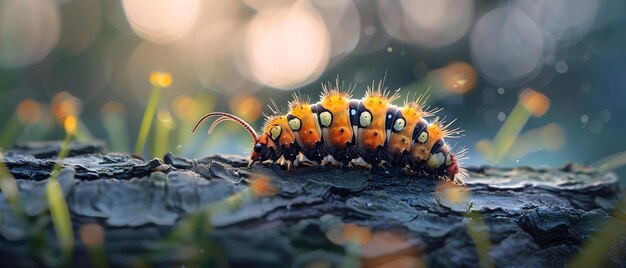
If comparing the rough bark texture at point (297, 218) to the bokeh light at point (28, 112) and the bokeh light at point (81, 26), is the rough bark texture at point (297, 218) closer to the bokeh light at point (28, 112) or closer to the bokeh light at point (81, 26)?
the bokeh light at point (28, 112)

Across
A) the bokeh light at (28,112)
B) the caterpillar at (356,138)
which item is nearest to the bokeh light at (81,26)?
the bokeh light at (28,112)

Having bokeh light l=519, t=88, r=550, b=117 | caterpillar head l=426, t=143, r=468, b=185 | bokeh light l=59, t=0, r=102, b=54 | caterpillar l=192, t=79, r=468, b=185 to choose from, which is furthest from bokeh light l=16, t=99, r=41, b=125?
bokeh light l=59, t=0, r=102, b=54

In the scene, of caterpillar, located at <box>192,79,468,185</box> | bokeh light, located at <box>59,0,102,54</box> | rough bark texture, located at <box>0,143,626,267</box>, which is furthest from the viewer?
bokeh light, located at <box>59,0,102,54</box>

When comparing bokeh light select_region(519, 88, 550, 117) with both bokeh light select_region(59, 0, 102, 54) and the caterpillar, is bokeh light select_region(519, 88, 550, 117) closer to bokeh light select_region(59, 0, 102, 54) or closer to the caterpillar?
the caterpillar

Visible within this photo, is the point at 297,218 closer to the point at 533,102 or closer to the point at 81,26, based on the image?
the point at 533,102

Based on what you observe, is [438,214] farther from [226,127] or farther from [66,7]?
[66,7]

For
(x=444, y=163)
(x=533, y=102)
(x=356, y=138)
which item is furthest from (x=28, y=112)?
(x=533, y=102)
